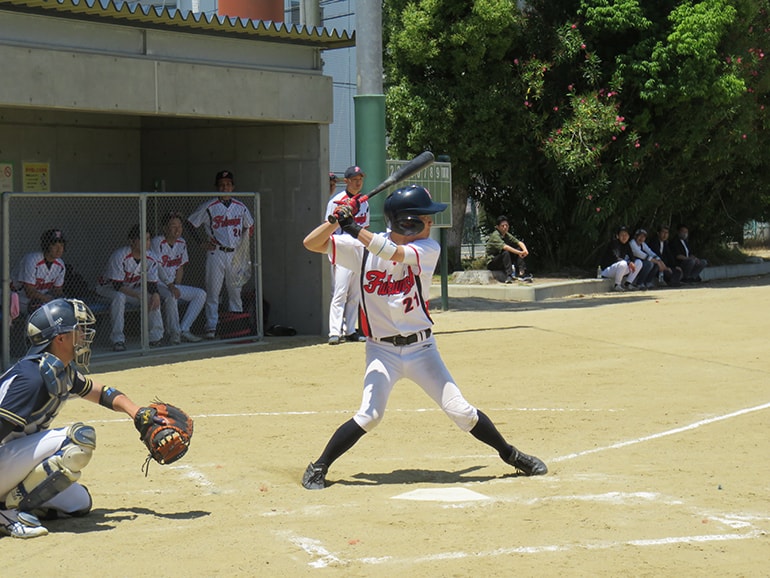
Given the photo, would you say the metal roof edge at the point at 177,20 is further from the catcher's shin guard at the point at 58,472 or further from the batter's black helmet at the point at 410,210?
the catcher's shin guard at the point at 58,472

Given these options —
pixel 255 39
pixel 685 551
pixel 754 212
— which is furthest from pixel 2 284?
pixel 754 212

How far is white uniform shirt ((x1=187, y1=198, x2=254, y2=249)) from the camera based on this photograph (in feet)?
46.3

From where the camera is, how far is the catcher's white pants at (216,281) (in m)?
14.0

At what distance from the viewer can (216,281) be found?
14.1 m

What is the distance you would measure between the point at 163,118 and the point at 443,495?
10.6 meters

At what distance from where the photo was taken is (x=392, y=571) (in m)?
5.25

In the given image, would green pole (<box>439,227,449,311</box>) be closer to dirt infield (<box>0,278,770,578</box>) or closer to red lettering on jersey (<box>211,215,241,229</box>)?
red lettering on jersey (<box>211,215,241,229</box>)

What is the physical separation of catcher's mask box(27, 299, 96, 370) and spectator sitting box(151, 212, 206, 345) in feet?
24.0

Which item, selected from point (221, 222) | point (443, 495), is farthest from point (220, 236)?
point (443, 495)

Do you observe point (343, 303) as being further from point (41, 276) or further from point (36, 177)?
point (36, 177)

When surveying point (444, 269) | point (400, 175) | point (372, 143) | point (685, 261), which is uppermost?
point (372, 143)

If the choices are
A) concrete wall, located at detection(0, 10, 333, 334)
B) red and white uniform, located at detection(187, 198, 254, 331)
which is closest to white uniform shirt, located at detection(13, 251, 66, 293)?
concrete wall, located at detection(0, 10, 333, 334)

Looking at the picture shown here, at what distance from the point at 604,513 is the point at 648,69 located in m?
15.7

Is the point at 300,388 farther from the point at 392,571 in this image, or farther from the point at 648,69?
the point at 648,69
